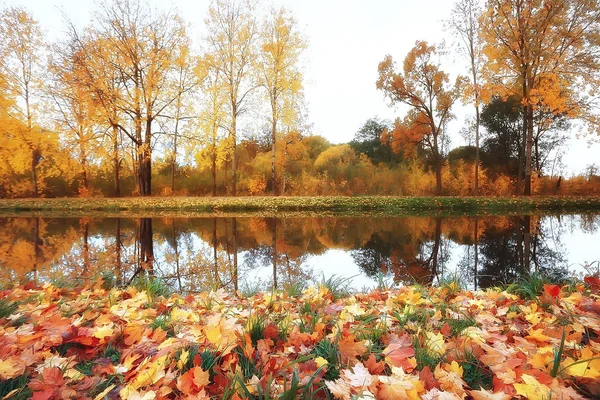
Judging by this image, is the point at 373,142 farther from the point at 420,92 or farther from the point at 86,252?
the point at 86,252

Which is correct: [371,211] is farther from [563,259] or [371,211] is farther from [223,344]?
[223,344]

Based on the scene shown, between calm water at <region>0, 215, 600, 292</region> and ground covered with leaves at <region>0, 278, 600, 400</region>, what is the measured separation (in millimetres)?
1053

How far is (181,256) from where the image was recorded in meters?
6.21

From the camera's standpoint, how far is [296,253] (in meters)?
6.27

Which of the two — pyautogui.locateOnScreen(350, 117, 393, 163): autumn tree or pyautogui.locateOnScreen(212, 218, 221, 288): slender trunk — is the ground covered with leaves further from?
pyautogui.locateOnScreen(350, 117, 393, 163): autumn tree

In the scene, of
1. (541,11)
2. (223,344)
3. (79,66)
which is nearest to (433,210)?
(541,11)

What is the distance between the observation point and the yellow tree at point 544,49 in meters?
16.3

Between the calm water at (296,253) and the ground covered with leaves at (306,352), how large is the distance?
3.46 feet

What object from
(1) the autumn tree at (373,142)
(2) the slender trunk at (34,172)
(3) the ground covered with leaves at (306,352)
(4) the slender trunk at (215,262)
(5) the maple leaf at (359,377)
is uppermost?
(1) the autumn tree at (373,142)

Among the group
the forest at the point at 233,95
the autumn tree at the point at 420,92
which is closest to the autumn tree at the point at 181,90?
the forest at the point at 233,95

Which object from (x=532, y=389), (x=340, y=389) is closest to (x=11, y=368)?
(x=340, y=389)

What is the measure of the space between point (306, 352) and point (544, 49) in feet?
65.1

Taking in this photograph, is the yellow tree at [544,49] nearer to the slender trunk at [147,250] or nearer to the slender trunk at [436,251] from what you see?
the slender trunk at [436,251]

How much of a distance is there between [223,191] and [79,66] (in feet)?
33.6
